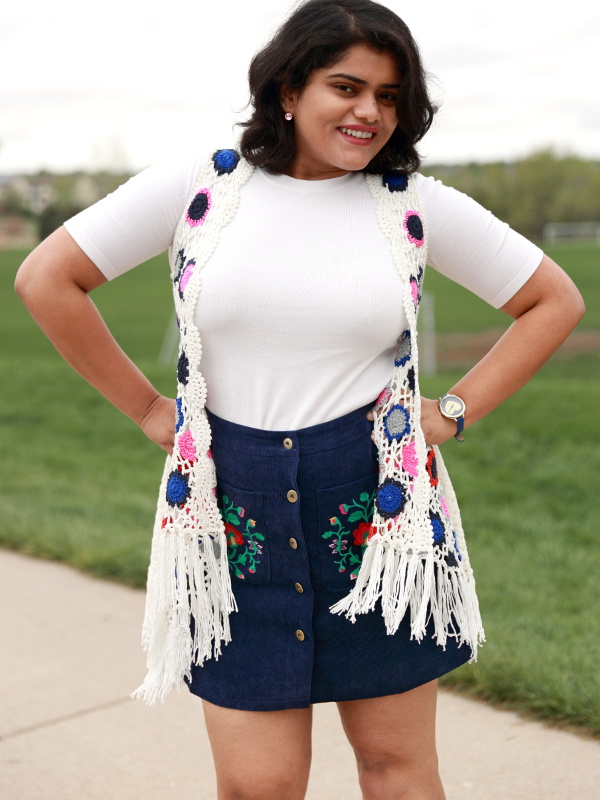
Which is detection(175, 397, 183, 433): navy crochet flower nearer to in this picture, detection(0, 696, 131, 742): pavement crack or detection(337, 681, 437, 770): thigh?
detection(337, 681, 437, 770): thigh

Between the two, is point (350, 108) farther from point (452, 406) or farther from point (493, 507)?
point (493, 507)

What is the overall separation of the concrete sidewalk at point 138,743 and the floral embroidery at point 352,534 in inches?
46.0

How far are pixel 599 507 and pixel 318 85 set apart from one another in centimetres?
387

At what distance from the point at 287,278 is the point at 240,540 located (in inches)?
22.3

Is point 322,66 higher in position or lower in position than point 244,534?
higher

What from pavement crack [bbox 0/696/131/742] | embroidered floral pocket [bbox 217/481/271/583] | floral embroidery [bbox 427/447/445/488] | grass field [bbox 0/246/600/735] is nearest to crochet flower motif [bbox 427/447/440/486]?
floral embroidery [bbox 427/447/445/488]

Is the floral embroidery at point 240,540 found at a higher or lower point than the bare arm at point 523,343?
lower

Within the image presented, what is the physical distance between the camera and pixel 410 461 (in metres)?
2.13

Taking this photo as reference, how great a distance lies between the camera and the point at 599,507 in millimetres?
5430

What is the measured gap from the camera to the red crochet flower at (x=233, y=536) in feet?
7.17

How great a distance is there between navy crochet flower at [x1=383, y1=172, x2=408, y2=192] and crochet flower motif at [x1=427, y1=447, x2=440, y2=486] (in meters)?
0.57

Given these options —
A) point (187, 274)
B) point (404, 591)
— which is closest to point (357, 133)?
point (187, 274)

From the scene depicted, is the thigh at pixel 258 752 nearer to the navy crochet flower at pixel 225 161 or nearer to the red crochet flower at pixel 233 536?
the red crochet flower at pixel 233 536

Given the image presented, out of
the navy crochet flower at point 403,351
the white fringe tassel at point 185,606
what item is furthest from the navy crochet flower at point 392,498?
the white fringe tassel at point 185,606
